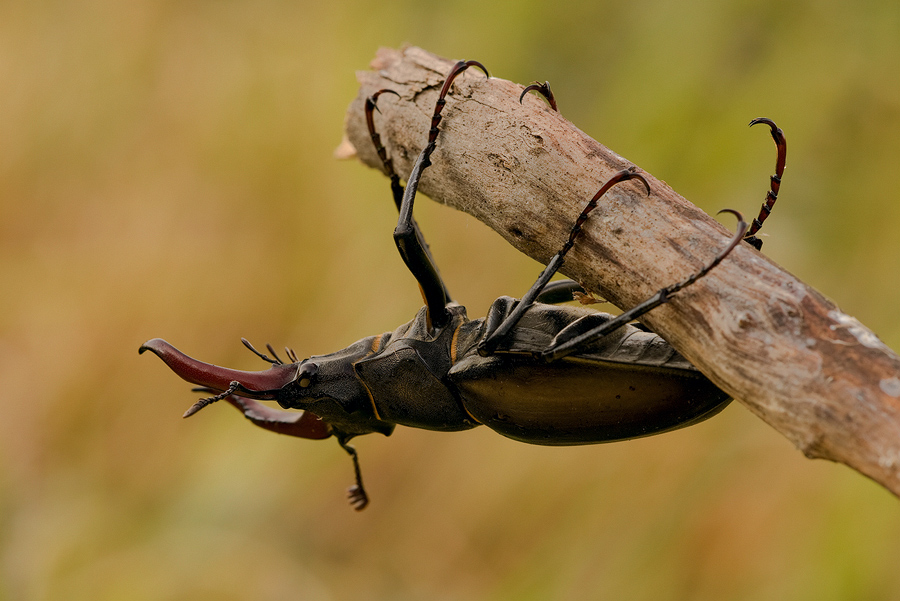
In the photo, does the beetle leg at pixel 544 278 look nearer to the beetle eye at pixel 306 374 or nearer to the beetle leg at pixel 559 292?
the beetle leg at pixel 559 292

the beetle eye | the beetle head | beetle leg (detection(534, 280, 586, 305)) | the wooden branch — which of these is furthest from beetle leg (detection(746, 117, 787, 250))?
the beetle eye

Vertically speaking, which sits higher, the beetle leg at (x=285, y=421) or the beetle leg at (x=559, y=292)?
the beetle leg at (x=559, y=292)

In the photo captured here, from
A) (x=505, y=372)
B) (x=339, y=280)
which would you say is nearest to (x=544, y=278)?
(x=505, y=372)

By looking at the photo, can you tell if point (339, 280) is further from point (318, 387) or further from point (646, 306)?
point (646, 306)

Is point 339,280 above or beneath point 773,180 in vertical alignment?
beneath

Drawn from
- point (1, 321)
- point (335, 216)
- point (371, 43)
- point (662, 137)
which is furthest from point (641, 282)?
point (1, 321)

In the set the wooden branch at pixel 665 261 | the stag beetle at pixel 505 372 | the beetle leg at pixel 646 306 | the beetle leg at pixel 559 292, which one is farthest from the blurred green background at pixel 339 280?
the beetle leg at pixel 646 306
